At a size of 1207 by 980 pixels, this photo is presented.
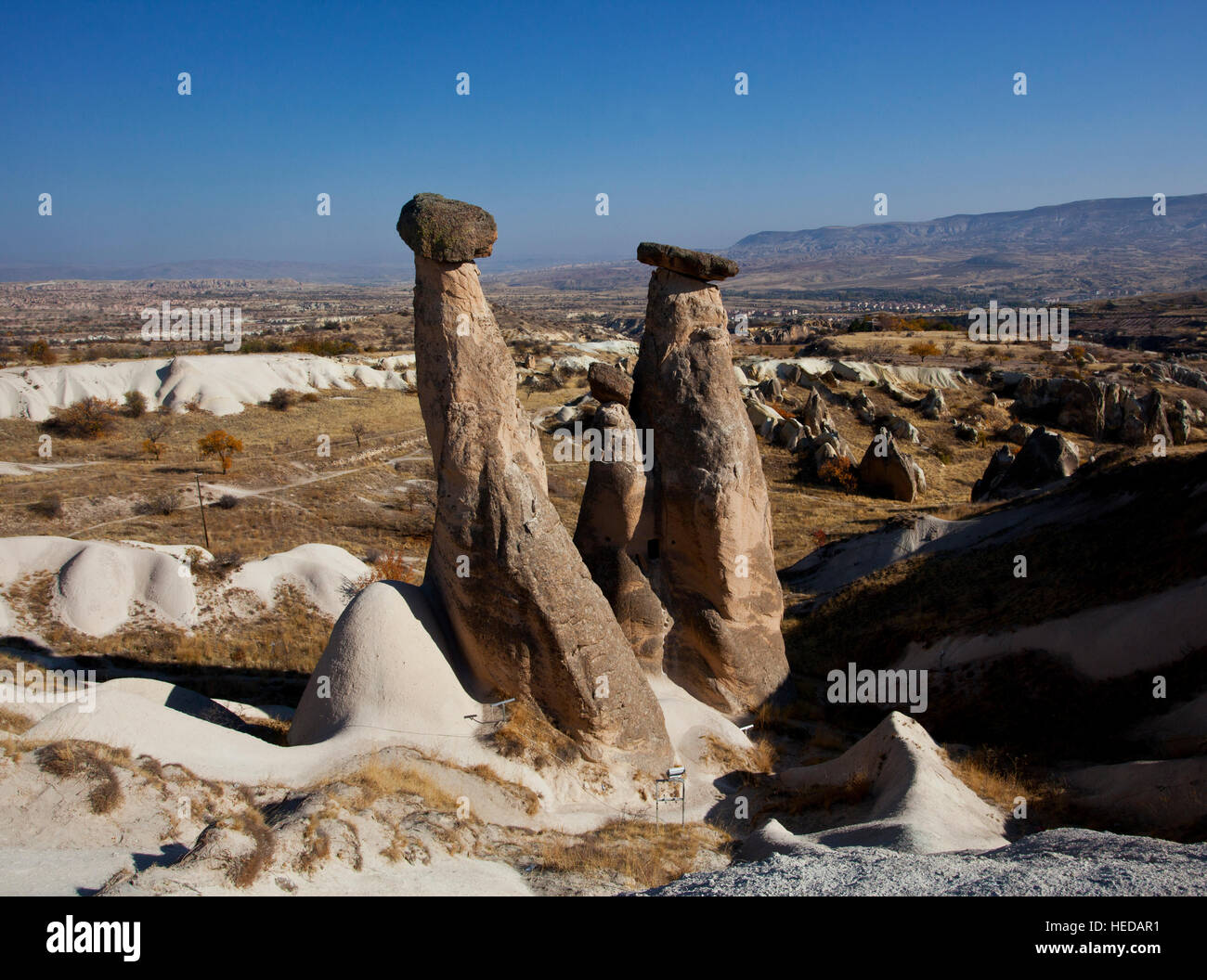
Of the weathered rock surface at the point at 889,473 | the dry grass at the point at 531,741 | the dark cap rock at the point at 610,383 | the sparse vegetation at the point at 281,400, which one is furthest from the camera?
the sparse vegetation at the point at 281,400

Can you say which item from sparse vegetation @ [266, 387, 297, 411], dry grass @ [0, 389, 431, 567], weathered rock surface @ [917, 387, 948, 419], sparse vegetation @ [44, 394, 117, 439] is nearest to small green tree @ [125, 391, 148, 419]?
dry grass @ [0, 389, 431, 567]

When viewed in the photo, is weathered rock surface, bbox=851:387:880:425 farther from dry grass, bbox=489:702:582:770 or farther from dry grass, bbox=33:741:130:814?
dry grass, bbox=33:741:130:814

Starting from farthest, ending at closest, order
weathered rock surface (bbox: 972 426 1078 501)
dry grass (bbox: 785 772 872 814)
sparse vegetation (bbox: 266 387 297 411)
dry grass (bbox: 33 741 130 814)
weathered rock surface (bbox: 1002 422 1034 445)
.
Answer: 1. sparse vegetation (bbox: 266 387 297 411)
2. weathered rock surface (bbox: 1002 422 1034 445)
3. weathered rock surface (bbox: 972 426 1078 501)
4. dry grass (bbox: 785 772 872 814)
5. dry grass (bbox: 33 741 130 814)

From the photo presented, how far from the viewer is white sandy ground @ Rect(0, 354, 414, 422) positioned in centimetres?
3481

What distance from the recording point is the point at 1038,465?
23469mm

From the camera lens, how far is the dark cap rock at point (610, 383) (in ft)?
35.9

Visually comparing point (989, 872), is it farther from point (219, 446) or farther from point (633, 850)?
point (219, 446)

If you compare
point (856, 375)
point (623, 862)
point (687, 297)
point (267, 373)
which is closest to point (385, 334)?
point (267, 373)

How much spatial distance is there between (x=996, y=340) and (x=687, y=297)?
5742 cm

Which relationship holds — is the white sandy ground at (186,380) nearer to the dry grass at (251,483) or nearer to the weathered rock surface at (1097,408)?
the dry grass at (251,483)

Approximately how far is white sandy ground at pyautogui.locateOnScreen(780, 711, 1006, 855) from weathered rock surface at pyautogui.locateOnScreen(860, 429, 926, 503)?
20.1 m

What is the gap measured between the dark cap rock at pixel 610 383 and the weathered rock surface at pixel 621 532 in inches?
→ 7.0

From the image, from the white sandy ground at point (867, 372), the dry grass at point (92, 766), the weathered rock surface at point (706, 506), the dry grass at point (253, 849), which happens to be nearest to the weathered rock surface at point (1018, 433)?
the white sandy ground at point (867, 372)

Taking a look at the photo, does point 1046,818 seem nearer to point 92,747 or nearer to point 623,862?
point 623,862
